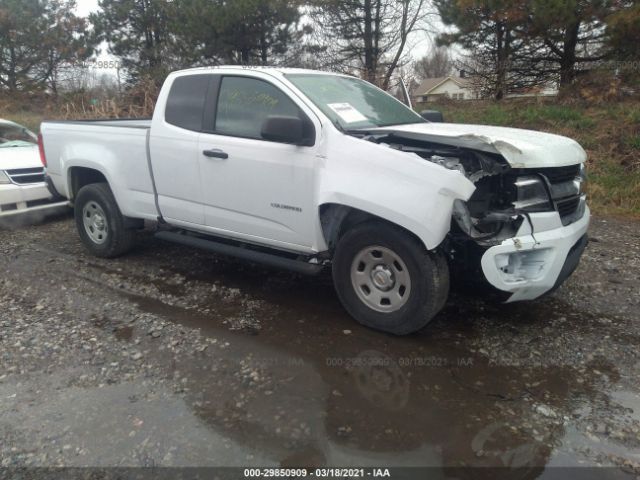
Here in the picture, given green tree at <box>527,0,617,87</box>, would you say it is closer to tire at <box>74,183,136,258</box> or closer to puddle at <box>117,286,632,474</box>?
puddle at <box>117,286,632,474</box>

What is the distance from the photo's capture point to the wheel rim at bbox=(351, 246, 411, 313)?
3.79m

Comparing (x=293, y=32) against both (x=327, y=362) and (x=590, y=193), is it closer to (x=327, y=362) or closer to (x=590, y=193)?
(x=590, y=193)

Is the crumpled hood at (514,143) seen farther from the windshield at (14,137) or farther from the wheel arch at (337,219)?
the windshield at (14,137)

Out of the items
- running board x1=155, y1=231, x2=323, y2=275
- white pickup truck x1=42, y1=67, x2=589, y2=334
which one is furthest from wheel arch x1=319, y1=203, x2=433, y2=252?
running board x1=155, y1=231, x2=323, y2=275

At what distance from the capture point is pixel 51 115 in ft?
64.3

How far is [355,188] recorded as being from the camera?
3773mm

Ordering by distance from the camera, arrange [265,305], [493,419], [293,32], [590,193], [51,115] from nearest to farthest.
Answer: [493,419], [265,305], [590,193], [293,32], [51,115]

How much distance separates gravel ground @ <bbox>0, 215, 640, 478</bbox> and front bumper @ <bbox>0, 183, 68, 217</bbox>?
7.21ft

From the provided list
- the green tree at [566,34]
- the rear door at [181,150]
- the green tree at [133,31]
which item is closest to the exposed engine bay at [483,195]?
the rear door at [181,150]

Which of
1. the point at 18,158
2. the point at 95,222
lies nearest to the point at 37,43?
the point at 18,158

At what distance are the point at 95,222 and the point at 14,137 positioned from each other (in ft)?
12.6

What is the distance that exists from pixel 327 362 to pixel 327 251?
0.97 metres

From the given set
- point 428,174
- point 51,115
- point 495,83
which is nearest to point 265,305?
point 428,174

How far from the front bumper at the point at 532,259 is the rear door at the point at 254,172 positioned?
4.65 feet
